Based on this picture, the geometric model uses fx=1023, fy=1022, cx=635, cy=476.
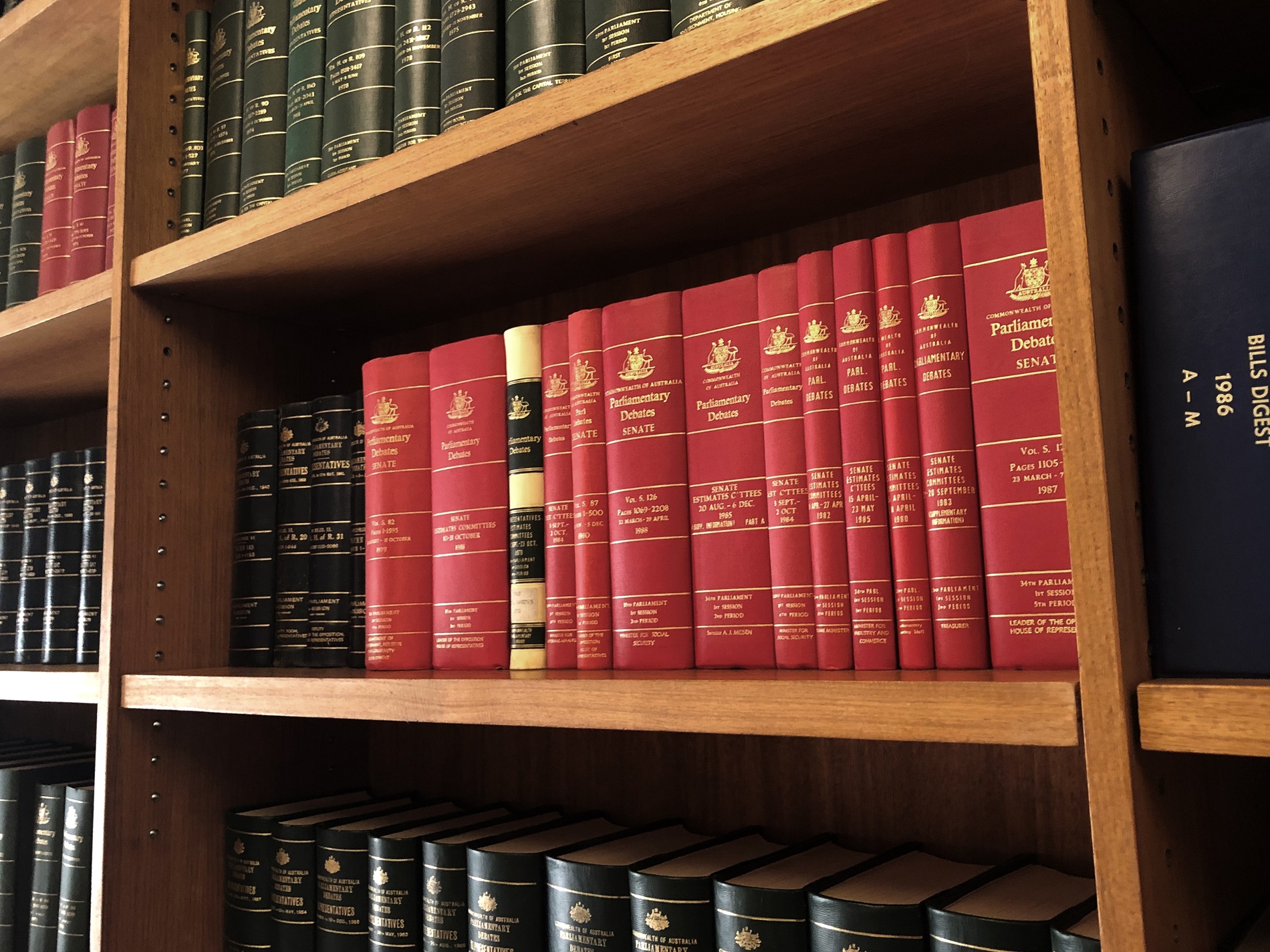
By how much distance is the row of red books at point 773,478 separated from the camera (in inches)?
22.9

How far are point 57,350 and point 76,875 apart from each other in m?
0.58

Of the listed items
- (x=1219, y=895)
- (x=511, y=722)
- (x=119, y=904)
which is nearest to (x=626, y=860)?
(x=511, y=722)

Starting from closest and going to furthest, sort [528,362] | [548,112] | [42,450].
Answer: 1. [548,112]
2. [528,362]
3. [42,450]

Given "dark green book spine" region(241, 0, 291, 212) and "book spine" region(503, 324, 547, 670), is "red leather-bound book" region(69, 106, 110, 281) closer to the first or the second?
"dark green book spine" region(241, 0, 291, 212)

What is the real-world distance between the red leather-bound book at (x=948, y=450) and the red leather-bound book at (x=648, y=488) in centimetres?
18

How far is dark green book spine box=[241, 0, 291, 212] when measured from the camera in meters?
0.94

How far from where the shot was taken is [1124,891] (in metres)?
0.43

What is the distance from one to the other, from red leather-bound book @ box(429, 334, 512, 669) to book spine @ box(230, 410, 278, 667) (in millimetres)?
241

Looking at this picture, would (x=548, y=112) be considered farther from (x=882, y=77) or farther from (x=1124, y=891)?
(x=1124, y=891)

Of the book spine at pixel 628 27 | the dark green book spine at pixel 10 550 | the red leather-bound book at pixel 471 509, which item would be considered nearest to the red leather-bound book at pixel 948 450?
the book spine at pixel 628 27

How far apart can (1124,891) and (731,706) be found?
21cm

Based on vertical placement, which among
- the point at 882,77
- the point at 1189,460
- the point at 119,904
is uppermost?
the point at 882,77

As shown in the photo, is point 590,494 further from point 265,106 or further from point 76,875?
point 76,875

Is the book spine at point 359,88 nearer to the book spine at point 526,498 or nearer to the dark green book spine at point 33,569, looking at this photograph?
the book spine at point 526,498
